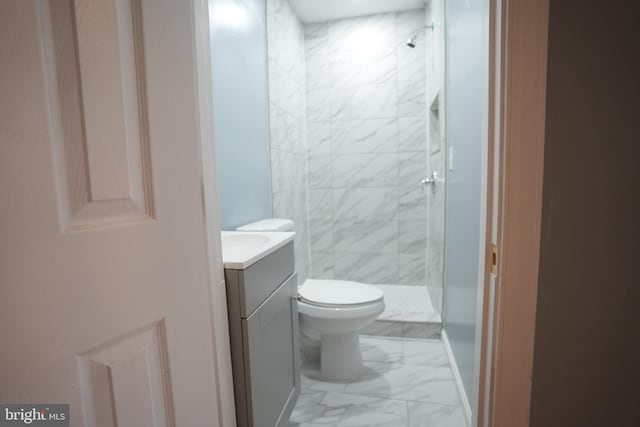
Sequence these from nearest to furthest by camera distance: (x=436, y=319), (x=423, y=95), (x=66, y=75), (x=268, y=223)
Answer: (x=66, y=75), (x=268, y=223), (x=436, y=319), (x=423, y=95)

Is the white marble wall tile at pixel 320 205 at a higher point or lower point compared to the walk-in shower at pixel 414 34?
lower

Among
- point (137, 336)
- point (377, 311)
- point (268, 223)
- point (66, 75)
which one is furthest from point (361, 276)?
point (66, 75)

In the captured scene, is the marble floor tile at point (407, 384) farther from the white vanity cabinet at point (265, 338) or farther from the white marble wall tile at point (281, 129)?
the white marble wall tile at point (281, 129)

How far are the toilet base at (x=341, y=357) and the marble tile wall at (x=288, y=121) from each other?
84cm

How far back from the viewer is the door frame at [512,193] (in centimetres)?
61

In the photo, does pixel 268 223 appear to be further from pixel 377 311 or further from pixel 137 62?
pixel 137 62

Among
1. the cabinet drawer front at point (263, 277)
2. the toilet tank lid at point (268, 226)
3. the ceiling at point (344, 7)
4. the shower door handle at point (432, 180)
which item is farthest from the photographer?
the ceiling at point (344, 7)

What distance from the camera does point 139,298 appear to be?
54cm

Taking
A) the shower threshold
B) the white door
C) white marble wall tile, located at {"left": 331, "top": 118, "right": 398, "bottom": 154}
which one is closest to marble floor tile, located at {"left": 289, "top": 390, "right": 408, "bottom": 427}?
the shower threshold

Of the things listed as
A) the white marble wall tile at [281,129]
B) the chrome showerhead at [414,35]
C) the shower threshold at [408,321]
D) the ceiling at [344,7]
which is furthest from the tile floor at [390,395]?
the ceiling at [344,7]

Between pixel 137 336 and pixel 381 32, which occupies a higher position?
pixel 381 32

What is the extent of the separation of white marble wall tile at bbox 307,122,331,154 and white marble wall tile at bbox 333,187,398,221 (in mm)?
410

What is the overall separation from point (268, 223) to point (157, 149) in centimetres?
123

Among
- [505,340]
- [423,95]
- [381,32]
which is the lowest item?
[505,340]
